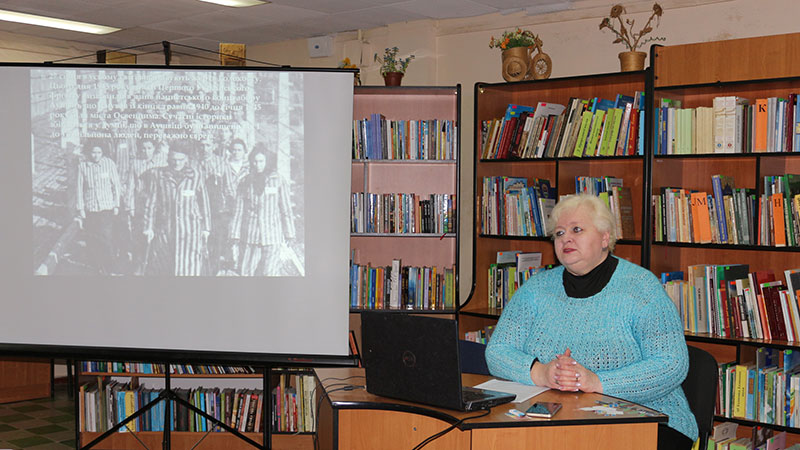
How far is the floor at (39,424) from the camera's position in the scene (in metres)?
4.68

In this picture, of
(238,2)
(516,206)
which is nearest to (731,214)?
(516,206)

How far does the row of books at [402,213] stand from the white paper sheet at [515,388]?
2018mm

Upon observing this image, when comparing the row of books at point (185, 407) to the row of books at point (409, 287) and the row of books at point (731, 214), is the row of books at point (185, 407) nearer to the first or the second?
the row of books at point (409, 287)

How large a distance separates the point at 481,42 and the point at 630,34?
3.61 feet

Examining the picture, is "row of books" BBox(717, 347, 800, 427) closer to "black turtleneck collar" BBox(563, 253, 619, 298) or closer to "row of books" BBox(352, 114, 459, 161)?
"black turtleneck collar" BBox(563, 253, 619, 298)

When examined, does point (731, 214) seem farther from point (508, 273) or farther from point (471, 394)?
point (471, 394)

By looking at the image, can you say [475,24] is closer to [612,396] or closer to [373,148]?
[373,148]

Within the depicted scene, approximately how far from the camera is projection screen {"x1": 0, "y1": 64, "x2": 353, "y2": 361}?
11.3 feet

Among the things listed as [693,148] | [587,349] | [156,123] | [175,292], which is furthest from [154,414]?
[693,148]

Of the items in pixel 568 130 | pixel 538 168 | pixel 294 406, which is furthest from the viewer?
pixel 538 168

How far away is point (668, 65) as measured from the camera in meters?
3.96

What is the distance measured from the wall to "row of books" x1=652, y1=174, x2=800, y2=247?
113 centimetres

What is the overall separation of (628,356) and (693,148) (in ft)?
5.35

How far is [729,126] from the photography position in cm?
378
